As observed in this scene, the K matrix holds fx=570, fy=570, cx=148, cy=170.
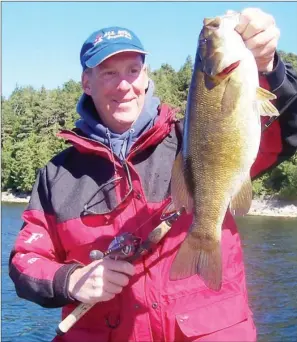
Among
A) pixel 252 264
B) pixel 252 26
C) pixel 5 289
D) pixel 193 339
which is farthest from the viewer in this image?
pixel 252 264

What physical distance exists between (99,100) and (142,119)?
0.28 metres

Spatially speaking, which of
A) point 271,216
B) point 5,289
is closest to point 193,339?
point 5,289

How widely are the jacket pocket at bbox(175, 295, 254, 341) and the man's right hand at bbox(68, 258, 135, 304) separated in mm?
353

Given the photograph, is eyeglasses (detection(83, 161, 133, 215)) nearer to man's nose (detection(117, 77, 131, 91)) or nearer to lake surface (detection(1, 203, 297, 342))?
man's nose (detection(117, 77, 131, 91))

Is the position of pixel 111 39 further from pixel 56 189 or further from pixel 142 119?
pixel 56 189

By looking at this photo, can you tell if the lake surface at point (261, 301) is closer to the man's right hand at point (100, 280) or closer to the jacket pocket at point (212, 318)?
the jacket pocket at point (212, 318)

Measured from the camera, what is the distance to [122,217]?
3.20 m

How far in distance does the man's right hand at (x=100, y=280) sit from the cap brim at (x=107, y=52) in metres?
1.12

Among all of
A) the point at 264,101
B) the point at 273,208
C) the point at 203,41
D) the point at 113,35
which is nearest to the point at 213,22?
the point at 203,41

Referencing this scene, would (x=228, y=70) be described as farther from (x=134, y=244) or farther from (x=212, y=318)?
(x=212, y=318)

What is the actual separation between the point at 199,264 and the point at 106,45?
1388 mm

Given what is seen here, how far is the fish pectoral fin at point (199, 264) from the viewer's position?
2.68 meters

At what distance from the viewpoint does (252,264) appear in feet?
73.2

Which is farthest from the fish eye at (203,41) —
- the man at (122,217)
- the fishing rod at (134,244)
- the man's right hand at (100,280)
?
the man's right hand at (100,280)
